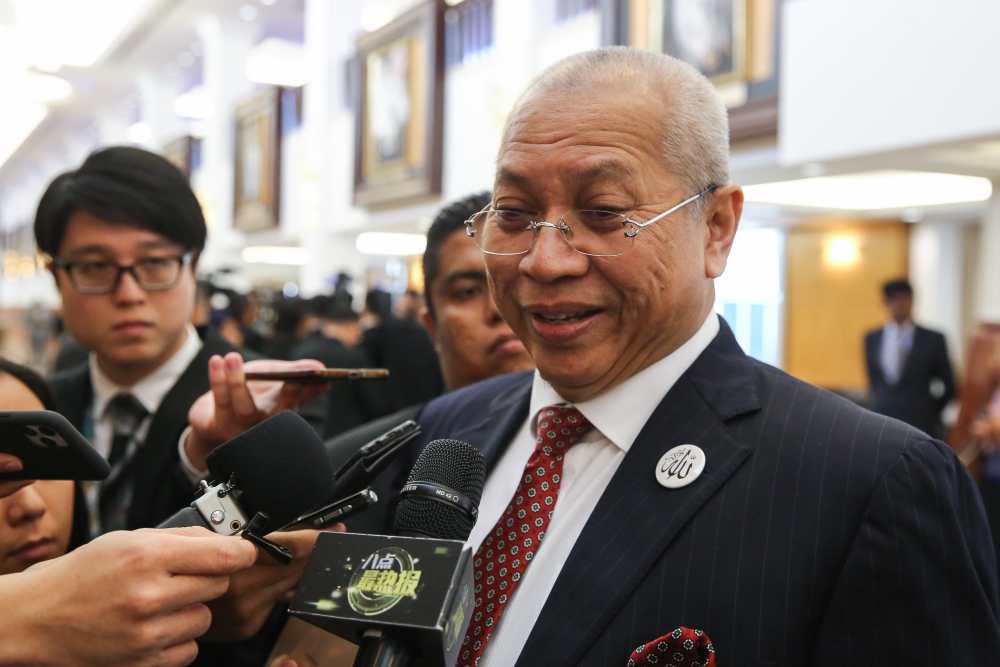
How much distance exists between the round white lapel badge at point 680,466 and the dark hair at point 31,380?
114cm

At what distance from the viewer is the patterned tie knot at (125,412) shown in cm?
233

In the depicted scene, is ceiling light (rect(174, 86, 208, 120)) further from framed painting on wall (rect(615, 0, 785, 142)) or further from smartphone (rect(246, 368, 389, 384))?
smartphone (rect(246, 368, 389, 384))

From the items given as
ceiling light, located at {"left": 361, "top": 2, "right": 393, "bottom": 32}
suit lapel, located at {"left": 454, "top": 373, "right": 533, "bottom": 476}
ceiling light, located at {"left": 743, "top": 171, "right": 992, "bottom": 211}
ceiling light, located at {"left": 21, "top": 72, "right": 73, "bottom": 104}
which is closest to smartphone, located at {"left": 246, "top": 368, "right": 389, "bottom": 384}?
suit lapel, located at {"left": 454, "top": 373, "right": 533, "bottom": 476}

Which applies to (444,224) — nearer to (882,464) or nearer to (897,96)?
(882,464)

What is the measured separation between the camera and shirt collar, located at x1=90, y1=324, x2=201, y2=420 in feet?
7.72

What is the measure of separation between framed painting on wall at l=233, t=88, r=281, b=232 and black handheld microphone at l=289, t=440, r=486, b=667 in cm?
1607

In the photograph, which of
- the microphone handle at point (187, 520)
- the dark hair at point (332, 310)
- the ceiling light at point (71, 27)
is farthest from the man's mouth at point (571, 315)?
the ceiling light at point (71, 27)

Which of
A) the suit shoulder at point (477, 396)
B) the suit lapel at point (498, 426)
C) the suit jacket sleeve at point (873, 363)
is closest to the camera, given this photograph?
the suit lapel at point (498, 426)

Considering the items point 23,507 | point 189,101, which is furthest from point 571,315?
point 189,101

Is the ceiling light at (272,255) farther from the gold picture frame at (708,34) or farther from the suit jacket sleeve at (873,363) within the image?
the suit jacket sleeve at (873,363)

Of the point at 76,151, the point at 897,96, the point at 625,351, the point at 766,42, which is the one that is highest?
the point at 76,151

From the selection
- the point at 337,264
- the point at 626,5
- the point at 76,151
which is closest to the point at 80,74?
the point at 76,151

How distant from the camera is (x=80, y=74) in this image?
21844 millimetres

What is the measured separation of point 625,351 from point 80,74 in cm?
2358
